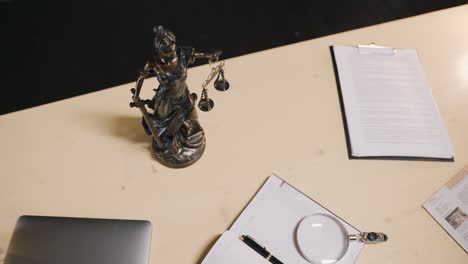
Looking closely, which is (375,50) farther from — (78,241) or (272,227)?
(78,241)

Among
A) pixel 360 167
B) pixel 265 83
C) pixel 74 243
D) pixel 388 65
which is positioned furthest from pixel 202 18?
pixel 74 243

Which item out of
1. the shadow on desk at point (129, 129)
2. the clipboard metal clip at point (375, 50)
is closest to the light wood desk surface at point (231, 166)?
the shadow on desk at point (129, 129)

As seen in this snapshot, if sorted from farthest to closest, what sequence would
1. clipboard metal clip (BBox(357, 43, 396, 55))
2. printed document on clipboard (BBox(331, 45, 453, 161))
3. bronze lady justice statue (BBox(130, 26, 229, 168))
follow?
clipboard metal clip (BBox(357, 43, 396, 55))
printed document on clipboard (BBox(331, 45, 453, 161))
bronze lady justice statue (BBox(130, 26, 229, 168))

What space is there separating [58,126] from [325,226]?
2.77 feet

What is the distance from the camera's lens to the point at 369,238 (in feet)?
3.36

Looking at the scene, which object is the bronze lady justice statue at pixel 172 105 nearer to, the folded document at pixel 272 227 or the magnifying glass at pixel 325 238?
the folded document at pixel 272 227

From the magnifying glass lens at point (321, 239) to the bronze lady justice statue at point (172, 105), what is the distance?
0.37 metres

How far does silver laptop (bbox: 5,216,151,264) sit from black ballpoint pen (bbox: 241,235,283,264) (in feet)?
0.82

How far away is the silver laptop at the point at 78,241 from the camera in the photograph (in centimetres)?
94

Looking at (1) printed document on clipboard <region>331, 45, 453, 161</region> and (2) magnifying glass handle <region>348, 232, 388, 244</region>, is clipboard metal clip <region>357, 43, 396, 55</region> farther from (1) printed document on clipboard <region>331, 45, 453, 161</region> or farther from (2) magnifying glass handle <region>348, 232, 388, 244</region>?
(2) magnifying glass handle <region>348, 232, 388, 244</region>

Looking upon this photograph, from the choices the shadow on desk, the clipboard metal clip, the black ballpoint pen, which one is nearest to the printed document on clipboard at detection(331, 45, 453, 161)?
the clipboard metal clip

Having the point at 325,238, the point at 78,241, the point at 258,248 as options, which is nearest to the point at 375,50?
the point at 325,238

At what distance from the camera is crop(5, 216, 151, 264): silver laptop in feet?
3.10

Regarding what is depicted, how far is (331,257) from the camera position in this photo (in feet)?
3.26
